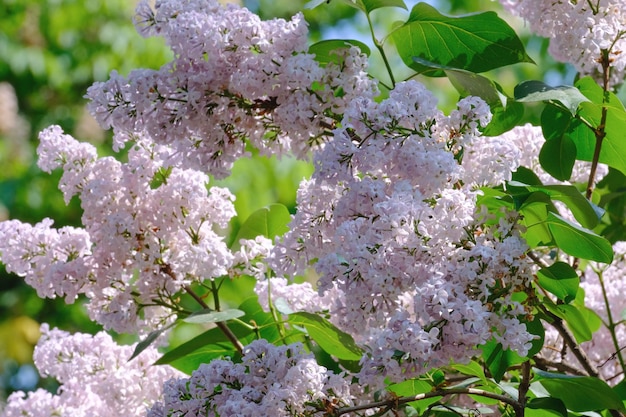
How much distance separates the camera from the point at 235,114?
1.00 metres

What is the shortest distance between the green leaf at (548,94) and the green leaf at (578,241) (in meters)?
0.12

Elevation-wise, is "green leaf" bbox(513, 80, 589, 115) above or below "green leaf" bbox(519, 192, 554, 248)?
above

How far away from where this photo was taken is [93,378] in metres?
1.24

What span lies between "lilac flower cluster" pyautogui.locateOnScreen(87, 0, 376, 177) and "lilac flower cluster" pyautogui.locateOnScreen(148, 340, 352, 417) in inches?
8.8

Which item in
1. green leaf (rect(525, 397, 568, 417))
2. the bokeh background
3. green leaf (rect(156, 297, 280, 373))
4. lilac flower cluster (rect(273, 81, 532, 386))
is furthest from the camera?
the bokeh background

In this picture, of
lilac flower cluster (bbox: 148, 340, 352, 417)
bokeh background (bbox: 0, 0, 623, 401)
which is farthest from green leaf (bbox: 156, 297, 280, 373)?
bokeh background (bbox: 0, 0, 623, 401)

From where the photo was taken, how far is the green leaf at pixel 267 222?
1.29 meters

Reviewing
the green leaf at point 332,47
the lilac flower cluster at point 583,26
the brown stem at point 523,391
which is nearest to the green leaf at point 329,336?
the brown stem at point 523,391

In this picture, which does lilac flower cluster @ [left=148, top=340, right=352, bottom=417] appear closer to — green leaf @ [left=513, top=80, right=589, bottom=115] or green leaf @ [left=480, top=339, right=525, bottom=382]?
green leaf @ [left=480, top=339, right=525, bottom=382]

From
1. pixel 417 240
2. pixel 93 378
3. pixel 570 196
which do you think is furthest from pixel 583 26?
pixel 93 378

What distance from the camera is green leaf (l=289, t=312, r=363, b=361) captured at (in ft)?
3.26

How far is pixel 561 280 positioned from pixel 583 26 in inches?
11.6

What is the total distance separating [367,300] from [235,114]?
0.27 m

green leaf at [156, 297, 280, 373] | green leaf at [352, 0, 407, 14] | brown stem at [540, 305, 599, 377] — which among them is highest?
green leaf at [352, 0, 407, 14]
